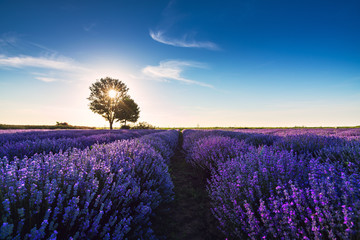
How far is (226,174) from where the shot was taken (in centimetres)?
230

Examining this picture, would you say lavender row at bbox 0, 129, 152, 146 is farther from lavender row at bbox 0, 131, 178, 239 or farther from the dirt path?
the dirt path

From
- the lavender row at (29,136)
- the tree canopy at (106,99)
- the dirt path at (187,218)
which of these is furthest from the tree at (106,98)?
the dirt path at (187,218)

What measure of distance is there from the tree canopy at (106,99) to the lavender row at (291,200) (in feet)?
102

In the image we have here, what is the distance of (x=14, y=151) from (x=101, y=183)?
3.03 metres

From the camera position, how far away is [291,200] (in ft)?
4.77

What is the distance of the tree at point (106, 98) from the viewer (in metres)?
29.9

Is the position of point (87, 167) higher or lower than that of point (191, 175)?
higher

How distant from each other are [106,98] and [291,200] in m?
32.0

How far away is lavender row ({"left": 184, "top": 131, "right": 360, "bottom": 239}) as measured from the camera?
1.12m

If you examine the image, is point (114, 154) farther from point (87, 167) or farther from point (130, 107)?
point (130, 107)

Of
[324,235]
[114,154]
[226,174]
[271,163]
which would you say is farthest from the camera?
[114,154]

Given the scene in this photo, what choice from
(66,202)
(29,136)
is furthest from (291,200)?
(29,136)

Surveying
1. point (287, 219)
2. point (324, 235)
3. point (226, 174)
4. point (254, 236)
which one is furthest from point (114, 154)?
point (324, 235)

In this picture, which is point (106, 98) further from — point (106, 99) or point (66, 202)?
point (66, 202)
